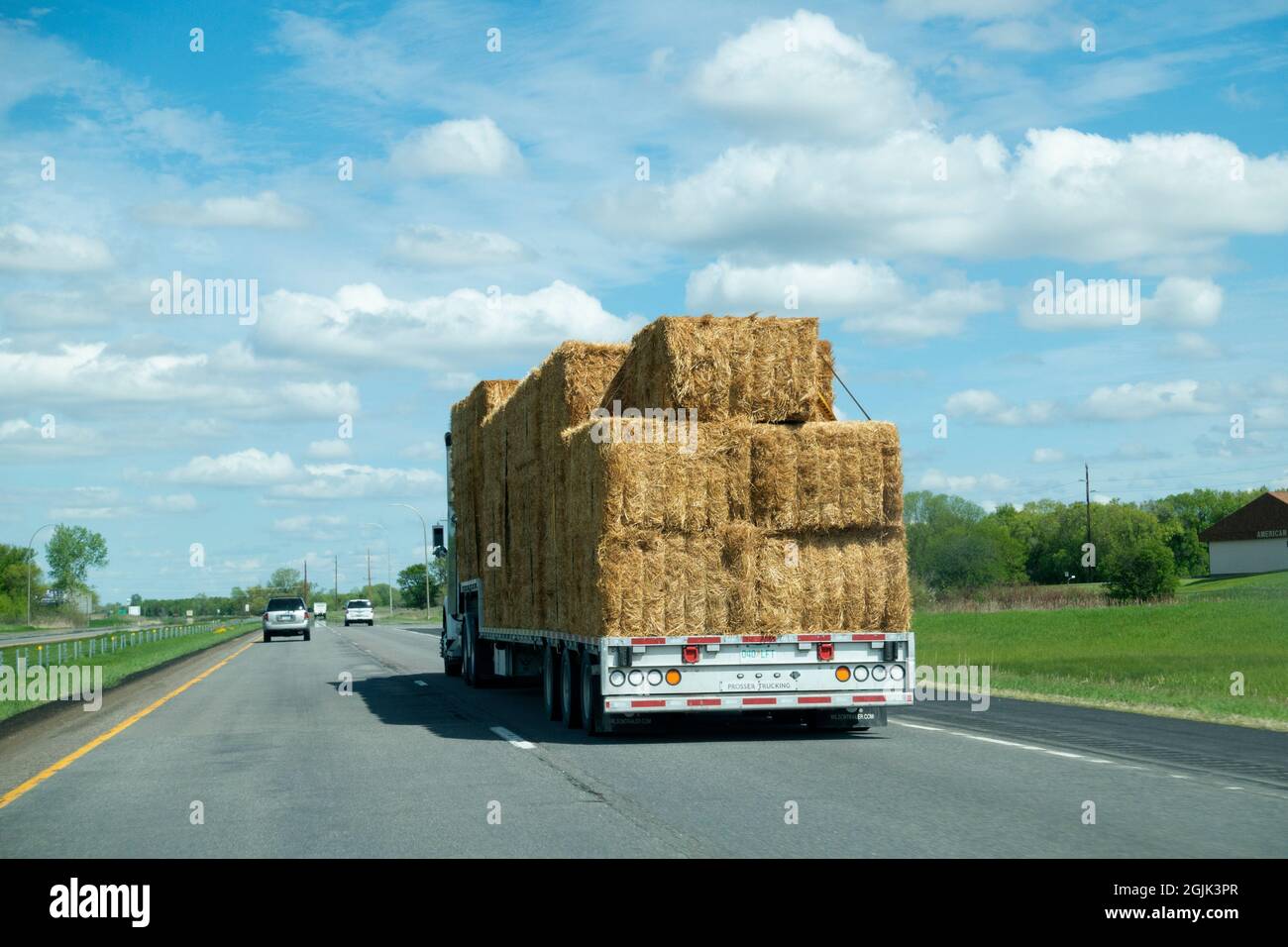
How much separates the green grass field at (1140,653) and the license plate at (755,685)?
5.30m

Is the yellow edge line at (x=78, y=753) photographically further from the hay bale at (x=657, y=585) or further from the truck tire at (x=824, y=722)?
the truck tire at (x=824, y=722)

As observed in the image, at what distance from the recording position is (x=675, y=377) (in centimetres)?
1405

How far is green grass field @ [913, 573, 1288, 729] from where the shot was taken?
18.6 meters

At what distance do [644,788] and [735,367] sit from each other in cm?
508

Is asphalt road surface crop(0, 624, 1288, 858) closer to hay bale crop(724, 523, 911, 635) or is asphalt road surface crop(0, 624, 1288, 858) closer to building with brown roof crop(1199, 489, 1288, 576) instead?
hay bale crop(724, 523, 911, 635)

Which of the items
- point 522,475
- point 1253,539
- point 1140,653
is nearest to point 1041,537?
point 1253,539

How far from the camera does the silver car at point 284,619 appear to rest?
59.6 m

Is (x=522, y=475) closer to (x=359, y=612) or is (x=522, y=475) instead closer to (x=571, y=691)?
(x=571, y=691)

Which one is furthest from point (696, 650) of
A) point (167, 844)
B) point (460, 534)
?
point (460, 534)

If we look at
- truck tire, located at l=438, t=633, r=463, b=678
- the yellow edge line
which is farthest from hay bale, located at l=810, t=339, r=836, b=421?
truck tire, located at l=438, t=633, r=463, b=678

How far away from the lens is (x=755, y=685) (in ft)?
45.2

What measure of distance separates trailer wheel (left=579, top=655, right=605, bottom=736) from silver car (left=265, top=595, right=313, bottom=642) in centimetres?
4651

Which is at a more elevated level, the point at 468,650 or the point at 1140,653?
the point at 468,650

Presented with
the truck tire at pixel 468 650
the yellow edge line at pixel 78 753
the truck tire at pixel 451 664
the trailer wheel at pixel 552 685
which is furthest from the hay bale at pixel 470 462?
the yellow edge line at pixel 78 753
